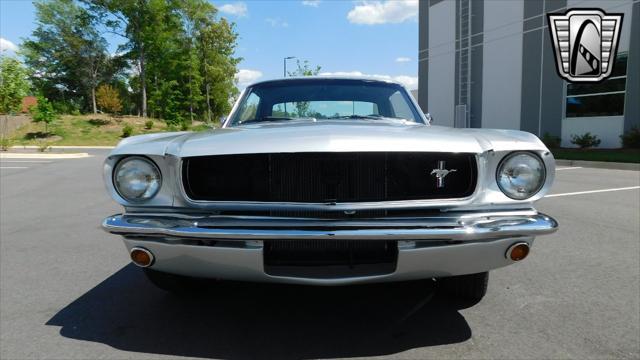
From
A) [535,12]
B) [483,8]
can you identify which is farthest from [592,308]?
[483,8]

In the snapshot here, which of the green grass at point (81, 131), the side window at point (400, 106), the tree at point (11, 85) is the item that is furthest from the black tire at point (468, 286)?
the tree at point (11, 85)

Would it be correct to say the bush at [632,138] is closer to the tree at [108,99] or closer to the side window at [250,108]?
the side window at [250,108]

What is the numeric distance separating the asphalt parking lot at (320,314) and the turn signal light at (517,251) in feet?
1.60

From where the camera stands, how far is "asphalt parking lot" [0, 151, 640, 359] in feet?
7.41

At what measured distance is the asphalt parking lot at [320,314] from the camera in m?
2.26

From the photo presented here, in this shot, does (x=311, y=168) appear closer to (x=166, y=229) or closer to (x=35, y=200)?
(x=166, y=229)

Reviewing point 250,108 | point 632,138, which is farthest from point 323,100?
point 632,138


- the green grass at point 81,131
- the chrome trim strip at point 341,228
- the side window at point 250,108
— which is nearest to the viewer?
the chrome trim strip at point 341,228

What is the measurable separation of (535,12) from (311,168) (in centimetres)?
2073

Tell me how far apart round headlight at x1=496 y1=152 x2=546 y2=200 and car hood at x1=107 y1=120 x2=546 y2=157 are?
2.9 inches

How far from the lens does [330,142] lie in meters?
2.05

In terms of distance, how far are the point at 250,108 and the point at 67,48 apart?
168ft

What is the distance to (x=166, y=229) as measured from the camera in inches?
81.6
